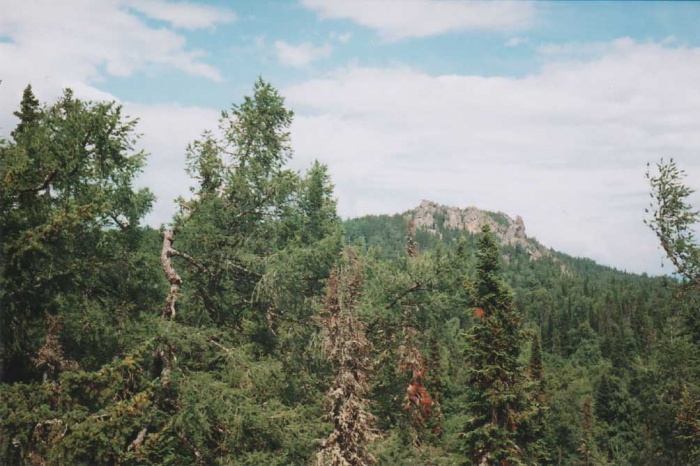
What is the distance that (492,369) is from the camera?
22625mm

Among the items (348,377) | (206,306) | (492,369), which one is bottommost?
(492,369)

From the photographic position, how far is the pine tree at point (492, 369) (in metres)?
22.6

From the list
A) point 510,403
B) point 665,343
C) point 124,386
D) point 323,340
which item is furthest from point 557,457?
point 124,386

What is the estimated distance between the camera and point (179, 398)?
437 inches

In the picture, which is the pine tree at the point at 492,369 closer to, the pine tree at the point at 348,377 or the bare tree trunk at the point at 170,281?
the pine tree at the point at 348,377

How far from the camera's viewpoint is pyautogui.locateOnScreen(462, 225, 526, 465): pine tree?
74.0ft

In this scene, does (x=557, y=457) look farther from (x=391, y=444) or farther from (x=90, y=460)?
(x=90, y=460)

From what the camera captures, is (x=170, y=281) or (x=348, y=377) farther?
(x=348, y=377)

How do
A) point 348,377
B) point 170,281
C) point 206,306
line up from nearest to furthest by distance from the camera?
point 170,281 → point 206,306 → point 348,377

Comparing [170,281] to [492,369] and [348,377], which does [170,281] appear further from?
[492,369]

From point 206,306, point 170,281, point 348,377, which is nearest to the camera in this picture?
point 170,281

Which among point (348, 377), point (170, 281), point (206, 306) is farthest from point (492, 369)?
point (170, 281)

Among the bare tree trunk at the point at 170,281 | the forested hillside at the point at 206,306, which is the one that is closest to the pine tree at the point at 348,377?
the forested hillside at the point at 206,306

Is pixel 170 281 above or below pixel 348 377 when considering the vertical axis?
above
